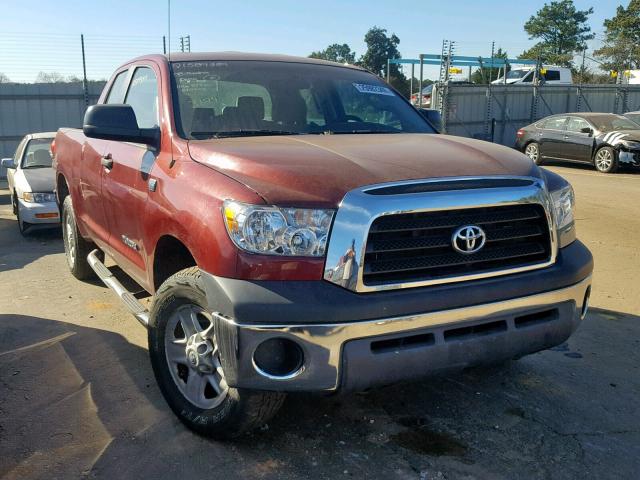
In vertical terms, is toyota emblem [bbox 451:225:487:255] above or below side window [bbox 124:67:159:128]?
below

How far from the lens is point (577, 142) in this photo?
53.6 ft

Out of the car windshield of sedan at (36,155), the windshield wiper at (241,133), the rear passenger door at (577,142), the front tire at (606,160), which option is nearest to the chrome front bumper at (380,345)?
the windshield wiper at (241,133)

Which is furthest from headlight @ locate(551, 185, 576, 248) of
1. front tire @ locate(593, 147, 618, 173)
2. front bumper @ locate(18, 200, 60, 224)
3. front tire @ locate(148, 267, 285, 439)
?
front tire @ locate(593, 147, 618, 173)

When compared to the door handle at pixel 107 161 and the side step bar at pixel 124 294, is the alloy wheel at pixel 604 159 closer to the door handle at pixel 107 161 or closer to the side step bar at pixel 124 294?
the side step bar at pixel 124 294

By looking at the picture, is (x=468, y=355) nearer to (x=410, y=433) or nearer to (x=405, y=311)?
(x=405, y=311)

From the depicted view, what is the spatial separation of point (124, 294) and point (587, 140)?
14.5 m

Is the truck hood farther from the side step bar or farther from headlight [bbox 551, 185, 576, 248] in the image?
the side step bar

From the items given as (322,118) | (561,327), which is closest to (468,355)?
(561,327)

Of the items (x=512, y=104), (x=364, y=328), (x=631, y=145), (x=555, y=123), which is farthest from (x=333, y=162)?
(x=512, y=104)

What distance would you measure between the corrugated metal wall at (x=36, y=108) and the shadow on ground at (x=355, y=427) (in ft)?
46.5

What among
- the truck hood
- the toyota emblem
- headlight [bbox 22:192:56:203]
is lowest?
headlight [bbox 22:192:56:203]

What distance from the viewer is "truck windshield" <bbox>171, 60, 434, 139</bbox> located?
12.5ft

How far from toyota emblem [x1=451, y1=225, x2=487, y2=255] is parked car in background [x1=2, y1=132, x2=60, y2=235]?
6903 mm

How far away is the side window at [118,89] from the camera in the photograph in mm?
4941
